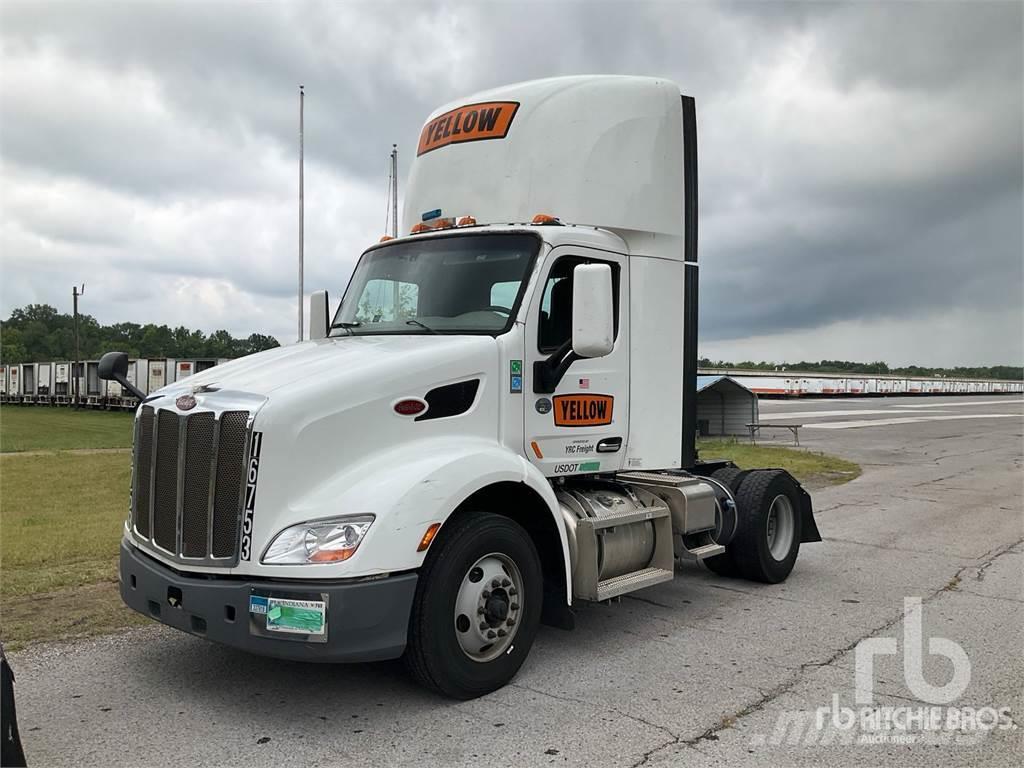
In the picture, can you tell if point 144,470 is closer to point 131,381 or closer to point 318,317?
point 318,317

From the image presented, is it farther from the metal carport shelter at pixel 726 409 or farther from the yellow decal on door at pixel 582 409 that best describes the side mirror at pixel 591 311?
the metal carport shelter at pixel 726 409

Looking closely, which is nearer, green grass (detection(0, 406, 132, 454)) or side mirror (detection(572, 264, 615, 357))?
side mirror (detection(572, 264, 615, 357))

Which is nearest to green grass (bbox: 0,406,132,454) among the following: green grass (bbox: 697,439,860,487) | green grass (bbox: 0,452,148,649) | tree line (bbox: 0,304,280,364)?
green grass (bbox: 0,452,148,649)

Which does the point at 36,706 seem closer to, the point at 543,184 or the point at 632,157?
the point at 543,184

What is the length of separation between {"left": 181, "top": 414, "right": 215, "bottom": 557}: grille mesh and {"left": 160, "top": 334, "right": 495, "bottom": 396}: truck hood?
285 mm

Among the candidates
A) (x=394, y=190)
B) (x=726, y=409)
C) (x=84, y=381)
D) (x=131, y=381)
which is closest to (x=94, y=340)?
(x=84, y=381)

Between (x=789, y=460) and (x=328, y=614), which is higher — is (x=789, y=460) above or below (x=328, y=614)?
below

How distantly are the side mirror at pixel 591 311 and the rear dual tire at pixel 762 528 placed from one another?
3190 millimetres

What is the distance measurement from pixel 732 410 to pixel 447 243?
23.8 metres

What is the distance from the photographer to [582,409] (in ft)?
19.9

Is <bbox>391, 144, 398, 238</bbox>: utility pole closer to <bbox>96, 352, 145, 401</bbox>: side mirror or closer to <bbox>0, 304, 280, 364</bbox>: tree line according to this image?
<bbox>96, 352, 145, 401</bbox>: side mirror

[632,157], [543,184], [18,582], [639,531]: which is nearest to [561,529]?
[639,531]

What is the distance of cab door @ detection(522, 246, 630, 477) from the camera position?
18.5 feet

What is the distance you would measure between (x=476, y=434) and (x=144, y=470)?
6.56 feet
